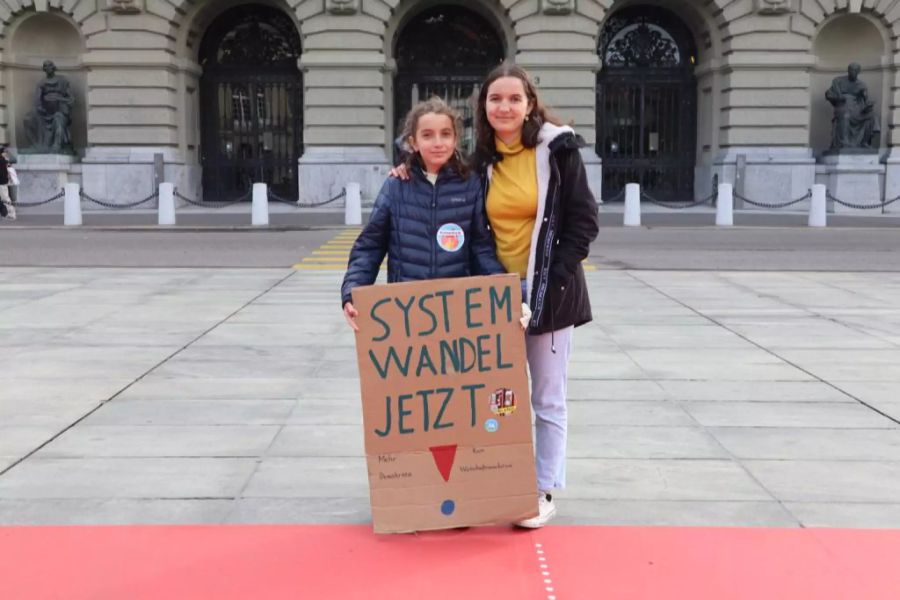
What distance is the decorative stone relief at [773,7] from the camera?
2988cm

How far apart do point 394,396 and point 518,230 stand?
2.84 ft

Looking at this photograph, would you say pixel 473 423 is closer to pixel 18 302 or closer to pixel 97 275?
pixel 18 302

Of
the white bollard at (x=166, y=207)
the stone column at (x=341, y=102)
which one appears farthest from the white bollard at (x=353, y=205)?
the stone column at (x=341, y=102)

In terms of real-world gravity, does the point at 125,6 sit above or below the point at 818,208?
above

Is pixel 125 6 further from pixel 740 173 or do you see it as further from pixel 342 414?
pixel 342 414

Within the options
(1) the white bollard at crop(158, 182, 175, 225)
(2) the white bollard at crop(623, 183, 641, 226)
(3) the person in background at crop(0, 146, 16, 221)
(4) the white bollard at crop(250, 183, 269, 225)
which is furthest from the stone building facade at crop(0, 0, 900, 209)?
(2) the white bollard at crop(623, 183, 641, 226)

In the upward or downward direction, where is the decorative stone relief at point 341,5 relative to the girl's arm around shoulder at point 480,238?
upward

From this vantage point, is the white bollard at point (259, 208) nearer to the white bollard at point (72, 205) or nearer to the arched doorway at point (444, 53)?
the white bollard at point (72, 205)

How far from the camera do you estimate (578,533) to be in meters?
4.55

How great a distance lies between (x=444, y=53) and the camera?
33.4 metres

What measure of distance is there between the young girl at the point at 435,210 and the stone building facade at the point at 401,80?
25.6 meters

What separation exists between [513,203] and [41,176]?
28229 mm

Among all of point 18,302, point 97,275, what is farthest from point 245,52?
point 18,302

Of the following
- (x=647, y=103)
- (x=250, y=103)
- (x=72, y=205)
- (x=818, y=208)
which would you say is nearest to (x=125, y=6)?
(x=250, y=103)
